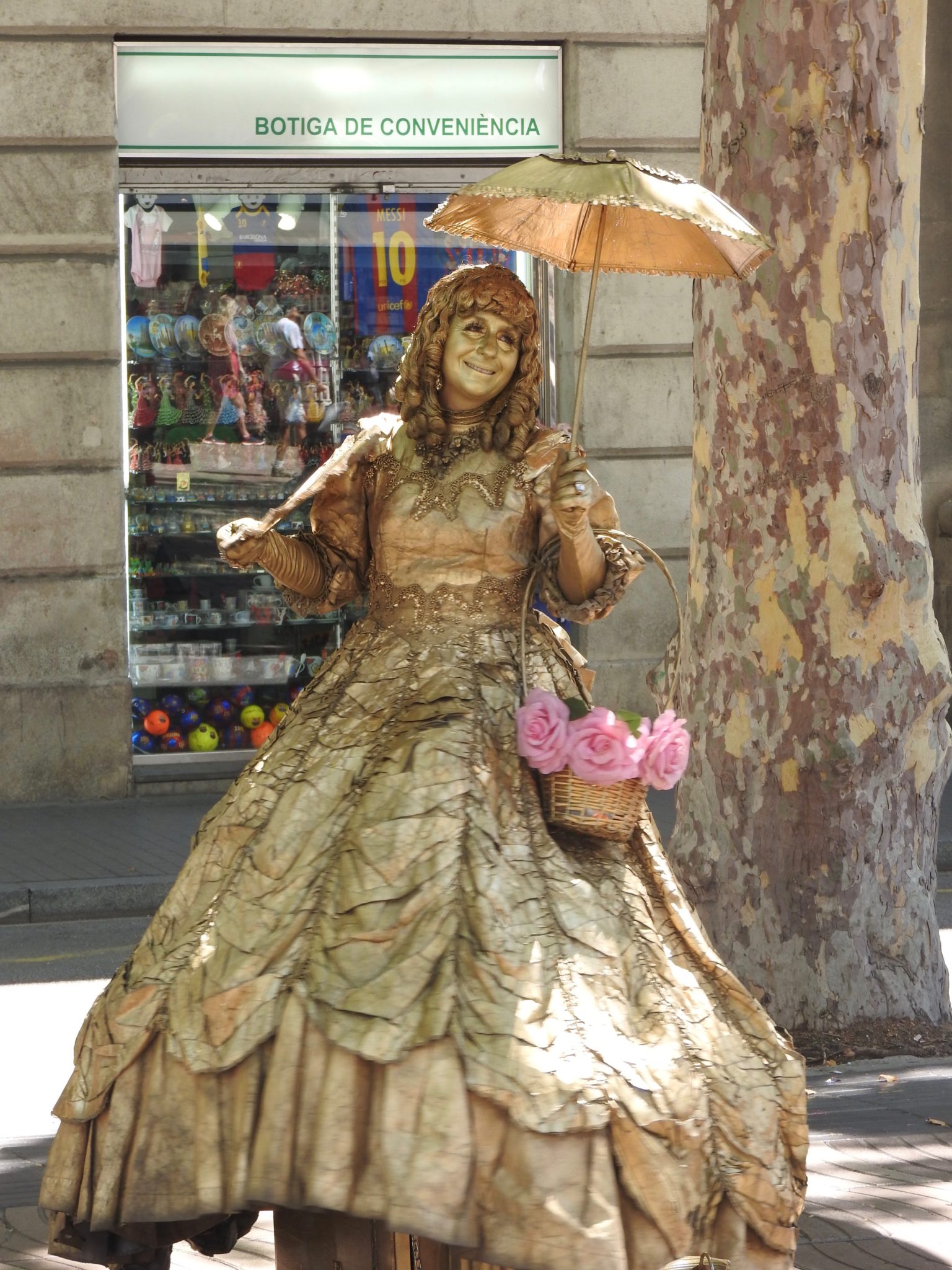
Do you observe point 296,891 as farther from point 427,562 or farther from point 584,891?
point 427,562

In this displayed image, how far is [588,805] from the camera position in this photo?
3607 millimetres

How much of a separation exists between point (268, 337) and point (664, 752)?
7.69 metres

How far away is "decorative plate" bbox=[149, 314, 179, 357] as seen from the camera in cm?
1074

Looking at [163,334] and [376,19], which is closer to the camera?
[376,19]

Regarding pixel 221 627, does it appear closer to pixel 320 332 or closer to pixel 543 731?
pixel 320 332

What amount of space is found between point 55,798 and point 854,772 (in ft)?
18.6

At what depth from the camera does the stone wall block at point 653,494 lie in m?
11.0

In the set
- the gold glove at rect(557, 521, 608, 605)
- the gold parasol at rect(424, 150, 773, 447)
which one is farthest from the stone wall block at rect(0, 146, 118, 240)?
the gold glove at rect(557, 521, 608, 605)

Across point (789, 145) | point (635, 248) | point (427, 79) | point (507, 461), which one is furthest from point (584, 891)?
point (427, 79)

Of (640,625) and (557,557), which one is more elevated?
(557,557)

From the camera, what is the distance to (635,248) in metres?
4.05

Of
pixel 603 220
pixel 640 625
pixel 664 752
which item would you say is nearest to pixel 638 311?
pixel 640 625

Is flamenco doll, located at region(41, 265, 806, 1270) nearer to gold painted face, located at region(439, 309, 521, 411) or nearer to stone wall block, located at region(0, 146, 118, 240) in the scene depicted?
gold painted face, located at region(439, 309, 521, 411)

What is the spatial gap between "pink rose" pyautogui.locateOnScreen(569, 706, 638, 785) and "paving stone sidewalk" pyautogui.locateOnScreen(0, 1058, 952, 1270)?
1312 mm
